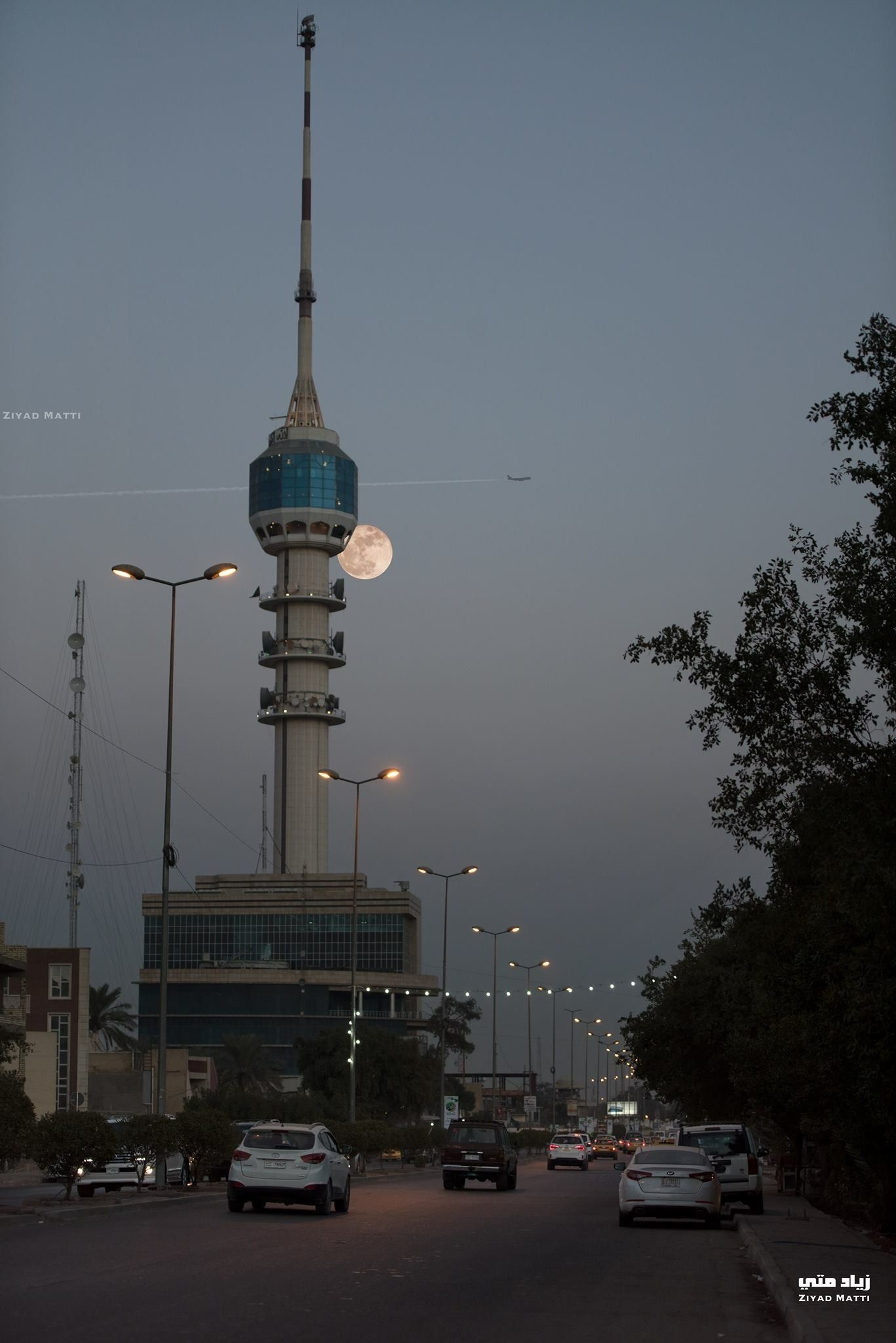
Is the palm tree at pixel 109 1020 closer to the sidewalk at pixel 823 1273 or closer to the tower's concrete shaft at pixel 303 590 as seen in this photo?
the tower's concrete shaft at pixel 303 590

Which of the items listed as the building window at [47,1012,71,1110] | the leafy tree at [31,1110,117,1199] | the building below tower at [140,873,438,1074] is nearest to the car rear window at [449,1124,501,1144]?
the leafy tree at [31,1110,117,1199]

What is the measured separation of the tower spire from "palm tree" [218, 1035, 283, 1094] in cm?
6771

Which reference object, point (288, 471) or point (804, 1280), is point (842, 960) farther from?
point (288, 471)

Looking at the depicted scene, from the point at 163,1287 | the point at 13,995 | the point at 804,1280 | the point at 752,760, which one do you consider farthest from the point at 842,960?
the point at 13,995

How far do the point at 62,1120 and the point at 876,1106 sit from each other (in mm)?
13931

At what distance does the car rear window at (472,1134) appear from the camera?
37.7m

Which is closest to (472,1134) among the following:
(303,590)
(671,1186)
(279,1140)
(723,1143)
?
(723,1143)

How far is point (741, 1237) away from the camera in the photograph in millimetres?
22969

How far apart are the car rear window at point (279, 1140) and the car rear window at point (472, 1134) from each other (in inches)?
511

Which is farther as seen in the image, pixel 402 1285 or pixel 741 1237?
pixel 741 1237

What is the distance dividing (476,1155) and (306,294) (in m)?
130

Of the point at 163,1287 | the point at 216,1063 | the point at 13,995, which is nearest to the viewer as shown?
the point at 163,1287

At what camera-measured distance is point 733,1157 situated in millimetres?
30344

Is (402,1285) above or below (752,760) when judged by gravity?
below
